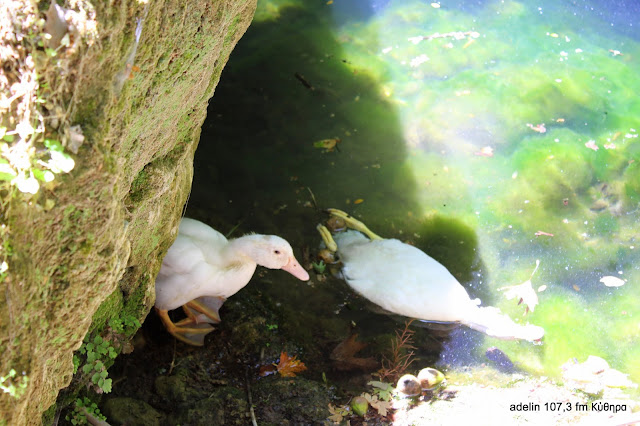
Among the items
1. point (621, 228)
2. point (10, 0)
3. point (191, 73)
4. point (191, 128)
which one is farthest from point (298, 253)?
point (10, 0)

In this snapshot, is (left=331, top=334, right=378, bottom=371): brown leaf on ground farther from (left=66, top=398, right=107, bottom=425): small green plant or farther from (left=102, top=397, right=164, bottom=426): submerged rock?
(left=66, top=398, right=107, bottom=425): small green plant

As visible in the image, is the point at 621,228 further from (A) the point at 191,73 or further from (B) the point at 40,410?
(B) the point at 40,410

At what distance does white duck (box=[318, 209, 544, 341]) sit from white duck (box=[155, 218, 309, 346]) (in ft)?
1.74

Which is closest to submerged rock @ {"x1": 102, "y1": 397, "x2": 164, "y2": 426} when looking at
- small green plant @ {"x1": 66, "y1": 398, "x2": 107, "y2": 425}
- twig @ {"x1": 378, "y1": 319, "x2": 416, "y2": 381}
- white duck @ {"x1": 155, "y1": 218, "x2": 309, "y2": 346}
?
small green plant @ {"x1": 66, "y1": 398, "x2": 107, "y2": 425}

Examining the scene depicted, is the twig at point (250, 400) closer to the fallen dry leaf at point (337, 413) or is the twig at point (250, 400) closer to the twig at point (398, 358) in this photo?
the fallen dry leaf at point (337, 413)

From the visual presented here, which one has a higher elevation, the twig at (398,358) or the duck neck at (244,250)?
the duck neck at (244,250)

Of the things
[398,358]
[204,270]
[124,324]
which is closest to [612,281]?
[398,358]

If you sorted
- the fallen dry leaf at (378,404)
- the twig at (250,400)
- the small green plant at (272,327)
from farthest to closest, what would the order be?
1. the small green plant at (272,327)
2. the fallen dry leaf at (378,404)
3. the twig at (250,400)

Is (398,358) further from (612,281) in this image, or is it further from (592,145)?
(592,145)

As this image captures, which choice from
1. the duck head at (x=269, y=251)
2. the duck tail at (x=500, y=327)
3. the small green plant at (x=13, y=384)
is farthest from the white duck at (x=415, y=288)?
the small green plant at (x=13, y=384)

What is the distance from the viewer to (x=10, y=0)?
1589 millimetres

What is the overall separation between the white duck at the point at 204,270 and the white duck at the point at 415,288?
0.53 meters

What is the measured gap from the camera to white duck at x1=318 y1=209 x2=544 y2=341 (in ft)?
12.9

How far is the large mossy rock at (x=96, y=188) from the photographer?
1764 mm
